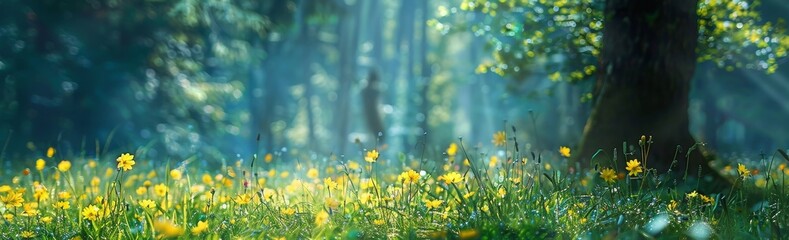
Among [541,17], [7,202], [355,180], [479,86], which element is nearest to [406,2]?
[479,86]

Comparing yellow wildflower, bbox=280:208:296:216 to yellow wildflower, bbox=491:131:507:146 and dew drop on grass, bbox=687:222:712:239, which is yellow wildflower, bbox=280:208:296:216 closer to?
yellow wildflower, bbox=491:131:507:146

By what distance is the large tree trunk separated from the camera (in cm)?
701

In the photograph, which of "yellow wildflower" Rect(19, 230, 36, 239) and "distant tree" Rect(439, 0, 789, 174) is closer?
"yellow wildflower" Rect(19, 230, 36, 239)

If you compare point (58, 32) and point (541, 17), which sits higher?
point (58, 32)

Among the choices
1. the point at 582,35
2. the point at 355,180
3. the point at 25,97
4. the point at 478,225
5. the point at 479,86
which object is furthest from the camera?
the point at 479,86

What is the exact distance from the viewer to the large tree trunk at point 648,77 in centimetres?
701

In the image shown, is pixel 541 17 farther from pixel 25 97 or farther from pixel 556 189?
pixel 25 97

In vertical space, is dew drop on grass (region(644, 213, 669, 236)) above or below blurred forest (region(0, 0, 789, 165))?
below

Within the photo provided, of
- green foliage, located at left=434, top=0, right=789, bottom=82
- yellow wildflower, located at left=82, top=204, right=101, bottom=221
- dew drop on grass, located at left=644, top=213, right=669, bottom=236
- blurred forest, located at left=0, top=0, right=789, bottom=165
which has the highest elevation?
blurred forest, located at left=0, top=0, right=789, bottom=165

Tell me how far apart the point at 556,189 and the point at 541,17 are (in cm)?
466

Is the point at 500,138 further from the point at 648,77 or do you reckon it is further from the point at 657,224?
the point at 648,77

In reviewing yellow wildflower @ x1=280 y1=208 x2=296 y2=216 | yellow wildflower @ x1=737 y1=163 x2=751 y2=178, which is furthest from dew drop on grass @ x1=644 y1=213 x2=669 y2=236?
yellow wildflower @ x1=280 y1=208 x2=296 y2=216

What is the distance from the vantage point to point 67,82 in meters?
13.3

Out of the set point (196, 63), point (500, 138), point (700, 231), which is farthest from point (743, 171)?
point (196, 63)
